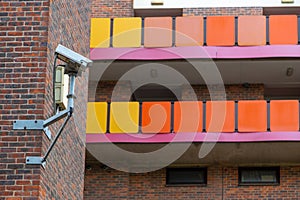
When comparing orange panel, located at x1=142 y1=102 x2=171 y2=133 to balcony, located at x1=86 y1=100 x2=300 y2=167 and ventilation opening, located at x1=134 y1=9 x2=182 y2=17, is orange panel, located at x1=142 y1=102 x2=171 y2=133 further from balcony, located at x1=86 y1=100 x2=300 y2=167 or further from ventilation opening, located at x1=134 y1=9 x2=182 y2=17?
ventilation opening, located at x1=134 y1=9 x2=182 y2=17

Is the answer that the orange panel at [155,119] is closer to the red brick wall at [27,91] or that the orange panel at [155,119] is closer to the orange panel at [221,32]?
the orange panel at [221,32]

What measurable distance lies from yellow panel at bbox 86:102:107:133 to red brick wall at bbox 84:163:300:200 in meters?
1.42

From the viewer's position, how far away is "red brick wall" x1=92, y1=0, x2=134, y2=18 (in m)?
27.5

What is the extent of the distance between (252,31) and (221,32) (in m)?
0.89

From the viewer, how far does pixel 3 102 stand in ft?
39.8

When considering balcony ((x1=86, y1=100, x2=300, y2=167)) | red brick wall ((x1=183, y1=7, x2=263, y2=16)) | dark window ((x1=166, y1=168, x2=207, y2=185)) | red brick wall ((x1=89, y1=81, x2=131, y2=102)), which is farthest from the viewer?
red brick wall ((x1=183, y1=7, x2=263, y2=16))

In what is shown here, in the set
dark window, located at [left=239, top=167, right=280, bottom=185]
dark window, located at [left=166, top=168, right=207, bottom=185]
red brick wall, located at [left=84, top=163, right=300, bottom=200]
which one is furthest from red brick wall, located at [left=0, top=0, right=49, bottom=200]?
dark window, located at [left=239, top=167, right=280, bottom=185]

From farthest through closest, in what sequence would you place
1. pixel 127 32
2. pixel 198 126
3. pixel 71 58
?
pixel 127 32, pixel 198 126, pixel 71 58

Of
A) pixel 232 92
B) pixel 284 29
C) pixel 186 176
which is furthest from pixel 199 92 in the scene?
pixel 284 29

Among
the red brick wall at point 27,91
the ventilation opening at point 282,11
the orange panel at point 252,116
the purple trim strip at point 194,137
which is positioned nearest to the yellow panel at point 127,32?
the purple trim strip at point 194,137

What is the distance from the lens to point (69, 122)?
1441 centimetres

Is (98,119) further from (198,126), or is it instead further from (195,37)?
(195,37)

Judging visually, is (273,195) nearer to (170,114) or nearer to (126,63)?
(170,114)

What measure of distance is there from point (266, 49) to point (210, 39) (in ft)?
5.37
